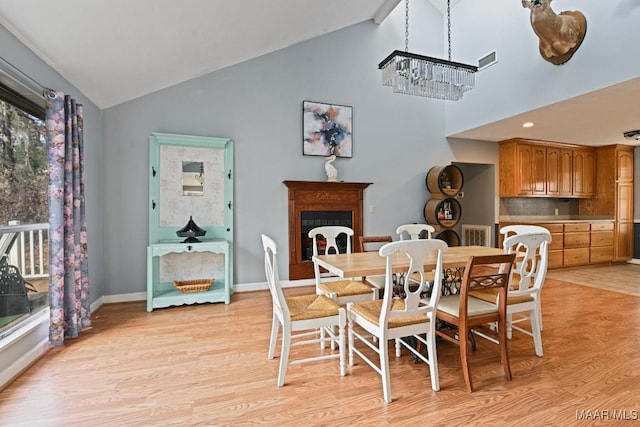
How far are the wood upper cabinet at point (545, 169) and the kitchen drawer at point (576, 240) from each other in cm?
79

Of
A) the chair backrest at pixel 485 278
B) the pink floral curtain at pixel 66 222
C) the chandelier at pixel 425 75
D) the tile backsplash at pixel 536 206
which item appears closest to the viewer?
the chair backrest at pixel 485 278

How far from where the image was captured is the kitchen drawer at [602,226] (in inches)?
228

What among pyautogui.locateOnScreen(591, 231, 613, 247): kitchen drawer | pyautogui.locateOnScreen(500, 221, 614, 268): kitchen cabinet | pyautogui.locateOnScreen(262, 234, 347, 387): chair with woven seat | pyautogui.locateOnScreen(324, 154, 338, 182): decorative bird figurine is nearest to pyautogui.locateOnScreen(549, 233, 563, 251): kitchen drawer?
pyautogui.locateOnScreen(500, 221, 614, 268): kitchen cabinet

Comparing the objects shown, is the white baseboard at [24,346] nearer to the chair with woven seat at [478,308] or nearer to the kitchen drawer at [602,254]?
the chair with woven seat at [478,308]

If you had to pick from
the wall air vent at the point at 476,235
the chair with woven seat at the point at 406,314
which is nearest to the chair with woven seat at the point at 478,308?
the chair with woven seat at the point at 406,314

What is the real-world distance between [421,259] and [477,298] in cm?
87

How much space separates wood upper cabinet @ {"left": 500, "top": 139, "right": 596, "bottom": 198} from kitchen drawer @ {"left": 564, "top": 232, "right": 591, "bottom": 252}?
79cm

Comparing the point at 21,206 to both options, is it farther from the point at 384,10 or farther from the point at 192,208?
the point at 384,10

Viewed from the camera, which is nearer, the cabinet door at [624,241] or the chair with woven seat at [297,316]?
the chair with woven seat at [297,316]

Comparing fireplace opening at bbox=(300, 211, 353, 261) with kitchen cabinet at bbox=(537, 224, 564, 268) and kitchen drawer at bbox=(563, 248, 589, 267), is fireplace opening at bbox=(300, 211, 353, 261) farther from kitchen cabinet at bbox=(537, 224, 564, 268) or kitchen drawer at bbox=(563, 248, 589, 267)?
kitchen drawer at bbox=(563, 248, 589, 267)

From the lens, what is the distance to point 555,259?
545 cm

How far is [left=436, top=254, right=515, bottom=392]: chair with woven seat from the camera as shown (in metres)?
1.96

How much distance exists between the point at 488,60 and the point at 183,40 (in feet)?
13.1

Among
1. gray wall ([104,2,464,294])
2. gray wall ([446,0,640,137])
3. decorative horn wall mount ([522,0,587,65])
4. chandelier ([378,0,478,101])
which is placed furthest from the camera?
gray wall ([104,2,464,294])
